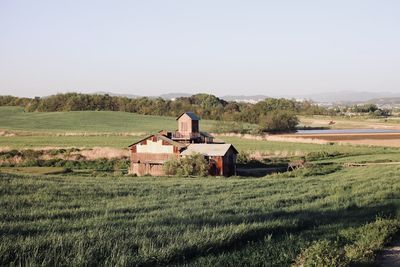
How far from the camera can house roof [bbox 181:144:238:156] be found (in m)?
48.3

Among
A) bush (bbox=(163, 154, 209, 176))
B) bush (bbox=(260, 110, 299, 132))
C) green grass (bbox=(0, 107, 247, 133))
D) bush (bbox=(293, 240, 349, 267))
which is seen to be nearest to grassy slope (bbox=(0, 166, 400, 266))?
bush (bbox=(293, 240, 349, 267))

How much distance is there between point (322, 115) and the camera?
6747 inches

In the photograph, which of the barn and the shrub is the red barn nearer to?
the barn

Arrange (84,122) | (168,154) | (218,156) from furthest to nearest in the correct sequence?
(84,122) → (168,154) → (218,156)

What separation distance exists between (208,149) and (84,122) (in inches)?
2867

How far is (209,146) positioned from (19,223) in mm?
37532

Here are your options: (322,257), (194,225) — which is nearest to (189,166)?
(194,225)

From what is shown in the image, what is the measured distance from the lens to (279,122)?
4449 inches

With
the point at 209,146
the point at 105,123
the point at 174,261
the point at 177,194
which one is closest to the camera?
the point at 174,261

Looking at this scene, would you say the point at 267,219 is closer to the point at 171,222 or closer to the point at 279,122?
the point at 171,222

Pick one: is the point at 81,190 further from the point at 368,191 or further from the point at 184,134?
the point at 184,134

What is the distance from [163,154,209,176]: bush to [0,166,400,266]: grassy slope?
72.1 feet

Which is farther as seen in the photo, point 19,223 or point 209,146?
point 209,146

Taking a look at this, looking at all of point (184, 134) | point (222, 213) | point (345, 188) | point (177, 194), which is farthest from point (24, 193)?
point (184, 134)
